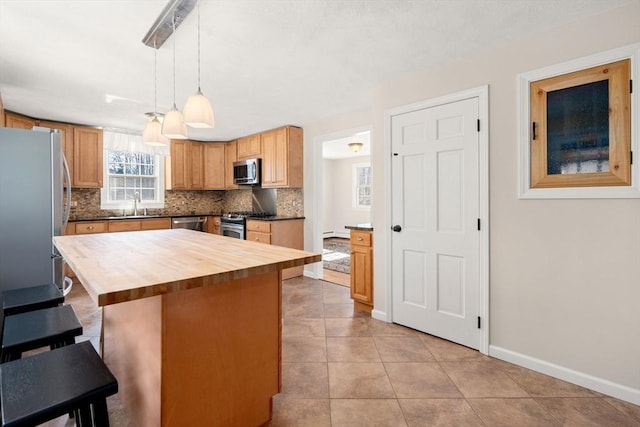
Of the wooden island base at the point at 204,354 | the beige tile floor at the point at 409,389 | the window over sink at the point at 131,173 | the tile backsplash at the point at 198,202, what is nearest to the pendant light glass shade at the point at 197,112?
the wooden island base at the point at 204,354

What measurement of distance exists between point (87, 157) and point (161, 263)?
14.5 feet

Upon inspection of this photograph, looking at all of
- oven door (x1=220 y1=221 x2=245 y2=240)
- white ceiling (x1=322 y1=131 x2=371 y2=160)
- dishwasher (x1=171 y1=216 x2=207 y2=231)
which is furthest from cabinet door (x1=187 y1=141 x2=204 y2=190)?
white ceiling (x1=322 y1=131 x2=371 y2=160)

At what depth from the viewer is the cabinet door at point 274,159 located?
15.6 feet

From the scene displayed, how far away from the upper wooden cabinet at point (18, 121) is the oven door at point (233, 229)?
2.83 meters

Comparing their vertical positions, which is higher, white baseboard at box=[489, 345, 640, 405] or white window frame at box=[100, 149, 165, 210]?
white window frame at box=[100, 149, 165, 210]

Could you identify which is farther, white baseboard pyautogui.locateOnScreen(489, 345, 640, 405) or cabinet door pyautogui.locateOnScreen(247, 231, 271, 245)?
cabinet door pyautogui.locateOnScreen(247, 231, 271, 245)

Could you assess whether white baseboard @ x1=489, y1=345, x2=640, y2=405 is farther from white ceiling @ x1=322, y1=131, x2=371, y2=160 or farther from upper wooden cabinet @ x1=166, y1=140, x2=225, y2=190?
upper wooden cabinet @ x1=166, y1=140, x2=225, y2=190

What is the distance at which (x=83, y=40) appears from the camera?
7.30 ft

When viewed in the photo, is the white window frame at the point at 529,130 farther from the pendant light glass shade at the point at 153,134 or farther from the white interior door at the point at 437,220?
the pendant light glass shade at the point at 153,134

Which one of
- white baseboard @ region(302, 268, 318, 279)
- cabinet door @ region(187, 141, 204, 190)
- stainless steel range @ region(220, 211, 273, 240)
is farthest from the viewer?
cabinet door @ region(187, 141, 204, 190)

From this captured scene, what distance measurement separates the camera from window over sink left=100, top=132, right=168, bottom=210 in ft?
16.5

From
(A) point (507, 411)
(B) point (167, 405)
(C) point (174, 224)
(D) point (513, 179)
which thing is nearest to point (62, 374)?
(B) point (167, 405)

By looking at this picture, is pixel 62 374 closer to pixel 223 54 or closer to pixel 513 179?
pixel 223 54

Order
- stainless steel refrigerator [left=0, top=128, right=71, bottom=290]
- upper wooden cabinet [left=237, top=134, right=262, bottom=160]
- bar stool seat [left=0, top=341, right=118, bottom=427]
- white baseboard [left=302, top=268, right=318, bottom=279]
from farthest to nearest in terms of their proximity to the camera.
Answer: upper wooden cabinet [left=237, top=134, right=262, bottom=160], white baseboard [left=302, top=268, right=318, bottom=279], stainless steel refrigerator [left=0, top=128, right=71, bottom=290], bar stool seat [left=0, top=341, right=118, bottom=427]
